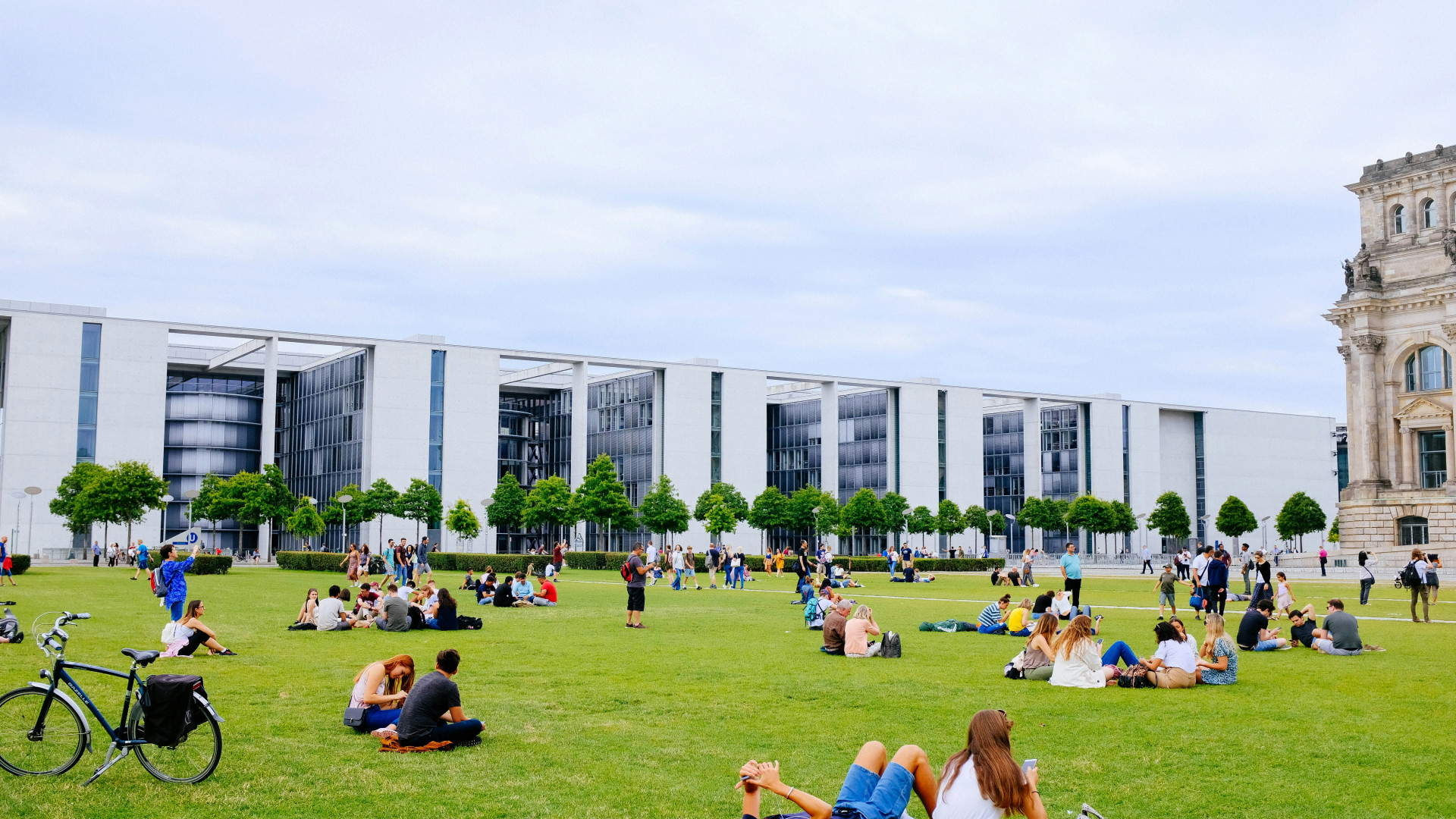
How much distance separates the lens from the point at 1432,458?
201 ft

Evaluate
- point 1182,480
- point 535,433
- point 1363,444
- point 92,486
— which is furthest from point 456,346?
point 1182,480

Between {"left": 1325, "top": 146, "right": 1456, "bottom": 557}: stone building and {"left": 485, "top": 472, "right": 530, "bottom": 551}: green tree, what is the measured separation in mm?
49410

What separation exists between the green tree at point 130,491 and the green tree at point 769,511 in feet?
131

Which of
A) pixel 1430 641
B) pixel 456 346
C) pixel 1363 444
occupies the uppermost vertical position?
pixel 456 346

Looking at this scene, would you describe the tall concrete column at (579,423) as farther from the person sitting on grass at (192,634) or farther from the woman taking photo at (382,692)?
the woman taking photo at (382,692)

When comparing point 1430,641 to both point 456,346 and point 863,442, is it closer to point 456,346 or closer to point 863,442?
point 456,346

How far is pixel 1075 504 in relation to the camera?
94.1 meters

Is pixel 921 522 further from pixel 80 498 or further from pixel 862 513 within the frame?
pixel 80 498

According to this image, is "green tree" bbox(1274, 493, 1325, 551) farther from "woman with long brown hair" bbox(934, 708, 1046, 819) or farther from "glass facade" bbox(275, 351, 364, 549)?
"woman with long brown hair" bbox(934, 708, 1046, 819)

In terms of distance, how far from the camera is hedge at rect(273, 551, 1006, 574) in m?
53.3

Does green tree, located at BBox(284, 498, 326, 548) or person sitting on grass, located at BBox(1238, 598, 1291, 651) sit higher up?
green tree, located at BBox(284, 498, 326, 548)

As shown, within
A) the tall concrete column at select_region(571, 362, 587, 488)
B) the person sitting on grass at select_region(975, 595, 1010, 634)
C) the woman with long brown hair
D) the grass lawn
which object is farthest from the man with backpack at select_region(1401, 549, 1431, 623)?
the tall concrete column at select_region(571, 362, 587, 488)

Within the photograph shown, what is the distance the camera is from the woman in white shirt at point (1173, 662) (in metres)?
14.1

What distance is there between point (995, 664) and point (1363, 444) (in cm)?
5504
